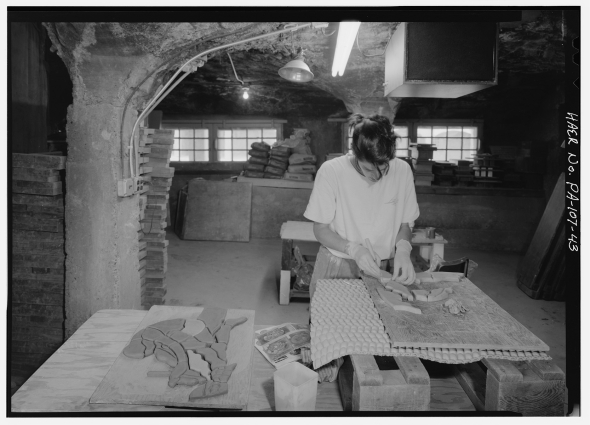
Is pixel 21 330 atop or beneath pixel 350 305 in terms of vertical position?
beneath

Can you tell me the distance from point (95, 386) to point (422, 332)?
1.30 meters

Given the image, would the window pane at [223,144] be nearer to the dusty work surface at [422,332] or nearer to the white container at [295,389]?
the dusty work surface at [422,332]

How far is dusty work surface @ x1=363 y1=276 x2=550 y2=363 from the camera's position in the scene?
163cm

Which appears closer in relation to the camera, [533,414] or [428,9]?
[533,414]

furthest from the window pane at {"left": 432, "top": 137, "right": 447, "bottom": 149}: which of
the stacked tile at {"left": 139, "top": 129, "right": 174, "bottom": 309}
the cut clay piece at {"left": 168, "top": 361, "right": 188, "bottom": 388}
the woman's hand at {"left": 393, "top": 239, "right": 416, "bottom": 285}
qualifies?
the cut clay piece at {"left": 168, "top": 361, "right": 188, "bottom": 388}

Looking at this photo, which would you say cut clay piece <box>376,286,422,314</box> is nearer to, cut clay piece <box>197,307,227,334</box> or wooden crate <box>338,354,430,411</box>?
wooden crate <box>338,354,430,411</box>

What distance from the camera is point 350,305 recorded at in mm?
2039

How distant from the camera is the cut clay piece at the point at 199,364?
1743 millimetres

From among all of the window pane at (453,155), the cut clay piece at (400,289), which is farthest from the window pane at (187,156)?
the cut clay piece at (400,289)

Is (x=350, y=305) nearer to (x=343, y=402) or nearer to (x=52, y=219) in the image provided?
(x=343, y=402)

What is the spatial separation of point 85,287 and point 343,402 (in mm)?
2552

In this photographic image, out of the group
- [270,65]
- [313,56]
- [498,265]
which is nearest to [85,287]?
[313,56]

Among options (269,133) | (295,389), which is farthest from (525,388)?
(269,133)

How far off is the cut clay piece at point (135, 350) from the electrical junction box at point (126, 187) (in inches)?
67.7
